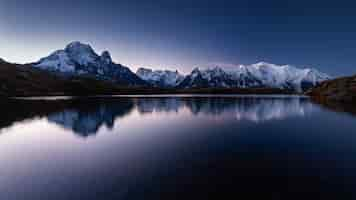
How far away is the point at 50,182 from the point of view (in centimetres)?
1744

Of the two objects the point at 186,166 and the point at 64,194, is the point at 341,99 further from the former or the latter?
the point at 64,194

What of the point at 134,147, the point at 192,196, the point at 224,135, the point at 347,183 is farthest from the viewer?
the point at 224,135

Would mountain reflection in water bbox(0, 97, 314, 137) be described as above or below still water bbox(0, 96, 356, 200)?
above

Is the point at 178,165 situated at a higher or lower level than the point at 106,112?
lower

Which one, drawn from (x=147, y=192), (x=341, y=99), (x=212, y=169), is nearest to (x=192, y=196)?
(x=147, y=192)

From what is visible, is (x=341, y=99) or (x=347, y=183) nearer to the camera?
(x=347, y=183)

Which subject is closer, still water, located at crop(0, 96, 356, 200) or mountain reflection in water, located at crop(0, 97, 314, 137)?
still water, located at crop(0, 96, 356, 200)

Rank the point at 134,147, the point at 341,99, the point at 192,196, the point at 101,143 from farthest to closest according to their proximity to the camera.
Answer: the point at 341,99 < the point at 101,143 < the point at 134,147 < the point at 192,196

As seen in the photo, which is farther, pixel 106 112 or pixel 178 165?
pixel 106 112

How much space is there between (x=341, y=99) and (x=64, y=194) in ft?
467

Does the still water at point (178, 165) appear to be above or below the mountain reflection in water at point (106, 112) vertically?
below

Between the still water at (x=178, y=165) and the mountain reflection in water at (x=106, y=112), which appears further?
the mountain reflection in water at (x=106, y=112)

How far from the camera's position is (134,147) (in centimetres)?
2825

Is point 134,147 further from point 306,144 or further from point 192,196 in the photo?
point 306,144
